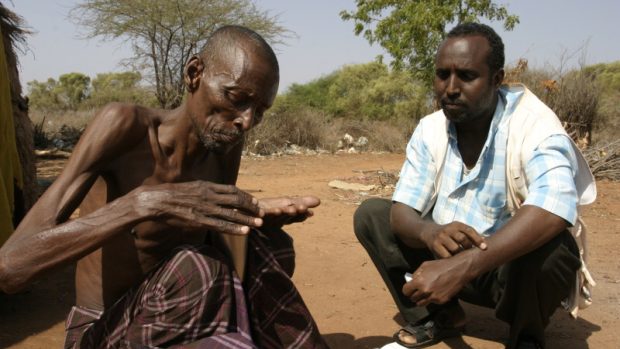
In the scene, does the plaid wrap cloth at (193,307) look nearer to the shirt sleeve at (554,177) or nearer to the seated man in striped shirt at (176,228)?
the seated man in striped shirt at (176,228)

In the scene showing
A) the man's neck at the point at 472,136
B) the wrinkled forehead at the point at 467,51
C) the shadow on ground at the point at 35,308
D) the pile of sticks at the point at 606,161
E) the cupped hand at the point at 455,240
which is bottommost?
the shadow on ground at the point at 35,308

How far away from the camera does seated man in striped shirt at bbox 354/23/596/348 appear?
223 cm

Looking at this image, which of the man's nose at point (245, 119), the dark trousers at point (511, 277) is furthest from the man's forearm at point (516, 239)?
the man's nose at point (245, 119)

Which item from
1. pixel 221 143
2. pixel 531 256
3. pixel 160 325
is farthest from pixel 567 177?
pixel 160 325

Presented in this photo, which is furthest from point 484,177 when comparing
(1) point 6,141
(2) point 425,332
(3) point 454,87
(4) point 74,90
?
(4) point 74,90

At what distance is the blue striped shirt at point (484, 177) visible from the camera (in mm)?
2373

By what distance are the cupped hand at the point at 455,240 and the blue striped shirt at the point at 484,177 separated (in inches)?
12.0

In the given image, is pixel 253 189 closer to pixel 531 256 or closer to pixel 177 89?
pixel 531 256

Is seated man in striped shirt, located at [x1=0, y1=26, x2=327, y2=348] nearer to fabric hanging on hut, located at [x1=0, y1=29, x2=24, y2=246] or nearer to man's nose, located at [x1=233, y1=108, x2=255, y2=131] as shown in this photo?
man's nose, located at [x1=233, y1=108, x2=255, y2=131]

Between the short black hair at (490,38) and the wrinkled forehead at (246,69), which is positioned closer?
the wrinkled forehead at (246,69)

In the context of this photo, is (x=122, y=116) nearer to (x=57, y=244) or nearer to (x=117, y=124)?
(x=117, y=124)

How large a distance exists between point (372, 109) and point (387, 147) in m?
8.75

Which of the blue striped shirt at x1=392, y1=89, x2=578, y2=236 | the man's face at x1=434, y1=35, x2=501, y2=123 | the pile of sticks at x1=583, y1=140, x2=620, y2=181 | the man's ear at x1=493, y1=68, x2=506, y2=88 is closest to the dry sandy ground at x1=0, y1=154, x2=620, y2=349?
the blue striped shirt at x1=392, y1=89, x2=578, y2=236

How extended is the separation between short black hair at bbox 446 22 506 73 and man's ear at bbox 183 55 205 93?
4.29 ft
